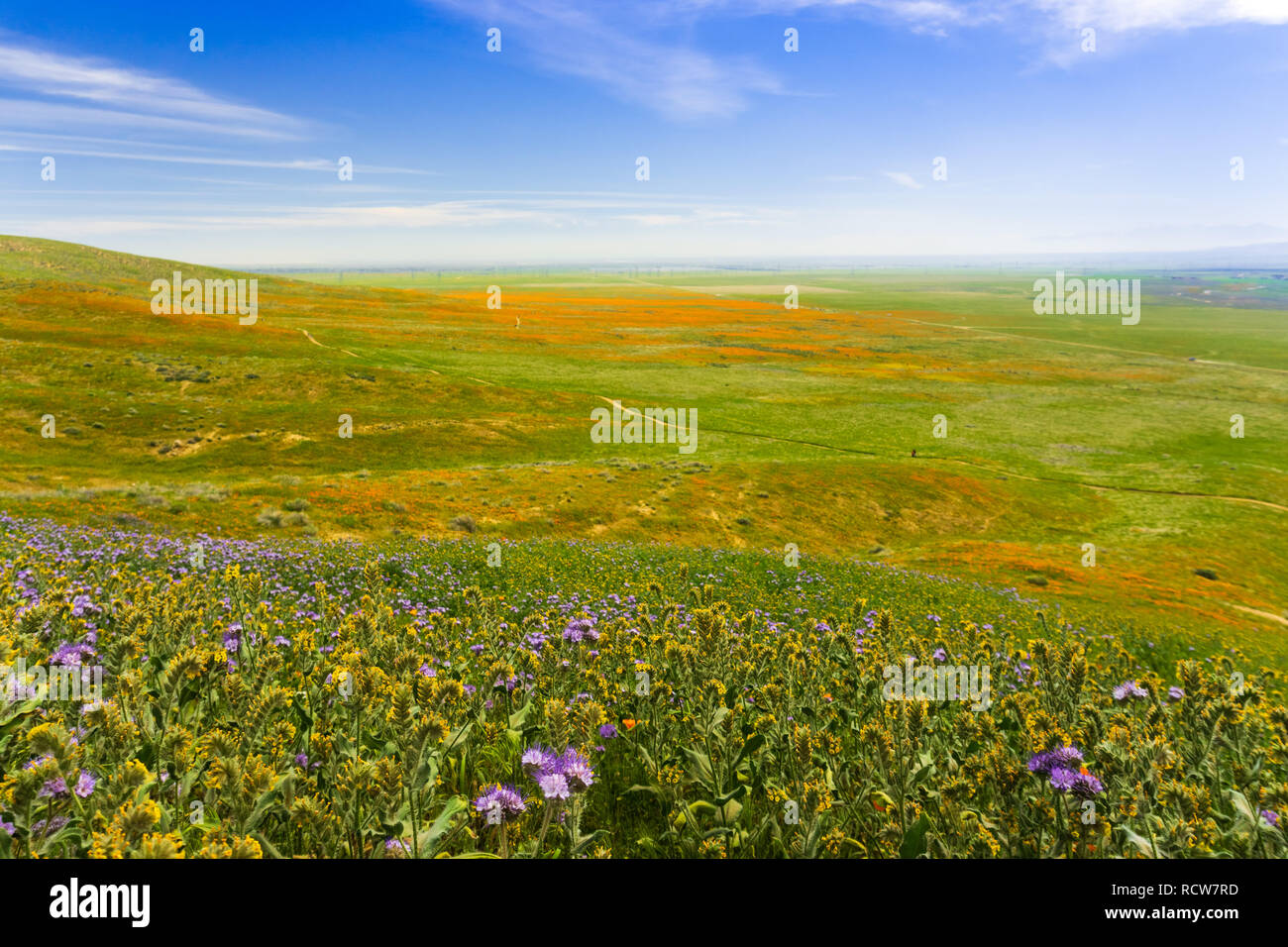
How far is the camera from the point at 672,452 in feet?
154

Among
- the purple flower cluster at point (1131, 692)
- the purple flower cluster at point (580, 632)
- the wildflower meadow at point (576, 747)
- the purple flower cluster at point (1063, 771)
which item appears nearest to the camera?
the wildflower meadow at point (576, 747)

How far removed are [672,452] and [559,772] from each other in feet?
146

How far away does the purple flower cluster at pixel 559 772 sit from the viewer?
8.87ft

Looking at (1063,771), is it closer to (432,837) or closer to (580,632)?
(432,837)

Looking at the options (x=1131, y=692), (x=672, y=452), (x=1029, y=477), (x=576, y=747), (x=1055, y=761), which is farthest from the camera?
(x=672, y=452)

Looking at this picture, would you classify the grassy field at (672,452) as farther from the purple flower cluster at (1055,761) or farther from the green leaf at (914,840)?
the green leaf at (914,840)

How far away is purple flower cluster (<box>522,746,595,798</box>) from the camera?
2.70 meters

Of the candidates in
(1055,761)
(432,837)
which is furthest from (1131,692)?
(432,837)

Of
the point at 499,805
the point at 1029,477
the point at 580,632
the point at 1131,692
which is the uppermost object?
the point at 499,805

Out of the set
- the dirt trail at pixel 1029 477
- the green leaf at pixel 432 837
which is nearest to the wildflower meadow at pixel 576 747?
the green leaf at pixel 432 837

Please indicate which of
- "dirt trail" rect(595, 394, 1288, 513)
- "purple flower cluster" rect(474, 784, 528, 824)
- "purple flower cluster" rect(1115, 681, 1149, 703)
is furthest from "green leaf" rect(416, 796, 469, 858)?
"dirt trail" rect(595, 394, 1288, 513)

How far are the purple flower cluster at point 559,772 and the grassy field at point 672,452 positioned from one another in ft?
58.5
